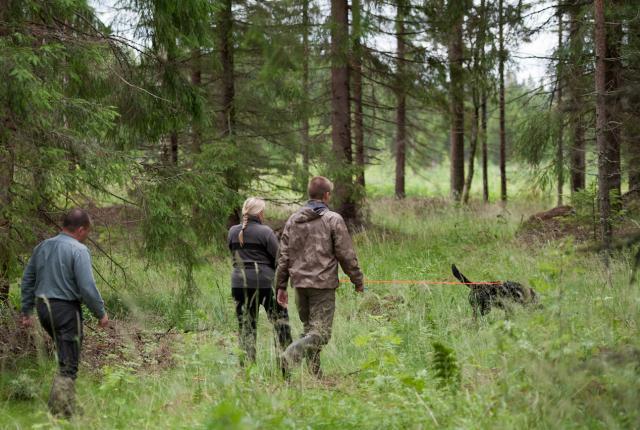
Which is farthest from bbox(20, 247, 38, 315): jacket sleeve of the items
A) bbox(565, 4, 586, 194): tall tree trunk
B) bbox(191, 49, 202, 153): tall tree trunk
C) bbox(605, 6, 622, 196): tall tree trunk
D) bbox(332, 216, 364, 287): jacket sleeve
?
bbox(565, 4, 586, 194): tall tree trunk

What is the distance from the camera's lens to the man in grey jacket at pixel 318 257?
6434mm

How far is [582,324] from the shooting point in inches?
242

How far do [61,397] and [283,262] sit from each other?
228 cm

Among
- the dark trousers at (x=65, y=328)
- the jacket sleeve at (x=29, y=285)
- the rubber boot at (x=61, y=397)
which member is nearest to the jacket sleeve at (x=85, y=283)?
the dark trousers at (x=65, y=328)

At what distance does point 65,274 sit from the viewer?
19.1ft

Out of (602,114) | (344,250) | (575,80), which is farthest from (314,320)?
(575,80)

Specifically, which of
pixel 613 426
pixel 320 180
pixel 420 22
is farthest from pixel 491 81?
pixel 613 426

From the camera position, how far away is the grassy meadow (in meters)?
4.35

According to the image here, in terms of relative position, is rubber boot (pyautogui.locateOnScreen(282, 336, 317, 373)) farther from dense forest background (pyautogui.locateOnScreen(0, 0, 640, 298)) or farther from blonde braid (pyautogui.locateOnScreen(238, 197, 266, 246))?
dense forest background (pyautogui.locateOnScreen(0, 0, 640, 298))

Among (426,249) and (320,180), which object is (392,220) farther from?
(320,180)

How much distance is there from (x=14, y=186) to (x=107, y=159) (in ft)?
3.42

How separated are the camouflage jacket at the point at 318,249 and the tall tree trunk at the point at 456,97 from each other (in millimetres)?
9691

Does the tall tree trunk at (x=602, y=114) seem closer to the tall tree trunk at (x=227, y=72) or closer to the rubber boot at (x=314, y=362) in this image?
the rubber boot at (x=314, y=362)

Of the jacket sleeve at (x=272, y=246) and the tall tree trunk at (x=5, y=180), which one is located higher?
the tall tree trunk at (x=5, y=180)
